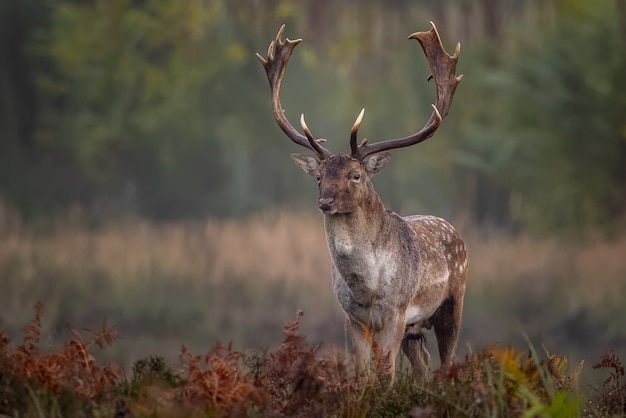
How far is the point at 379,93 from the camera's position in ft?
112

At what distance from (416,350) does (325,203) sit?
5.77ft

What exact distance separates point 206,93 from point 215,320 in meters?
10.6

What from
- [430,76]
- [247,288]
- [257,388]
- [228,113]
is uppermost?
[430,76]

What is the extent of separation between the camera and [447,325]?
34.9 ft

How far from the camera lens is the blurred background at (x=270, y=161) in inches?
839

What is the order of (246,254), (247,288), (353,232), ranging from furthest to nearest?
(246,254) → (247,288) → (353,232)

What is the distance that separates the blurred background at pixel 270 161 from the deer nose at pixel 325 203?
388 inches

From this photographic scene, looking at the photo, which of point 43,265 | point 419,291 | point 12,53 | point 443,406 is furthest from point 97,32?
point 443,406

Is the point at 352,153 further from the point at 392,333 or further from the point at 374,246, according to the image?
the point at 392,333

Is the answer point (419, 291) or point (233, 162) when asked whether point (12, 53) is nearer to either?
point (233, 162)

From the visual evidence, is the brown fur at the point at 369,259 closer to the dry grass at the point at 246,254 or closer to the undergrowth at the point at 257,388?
the undergrowth at the point at 257,388

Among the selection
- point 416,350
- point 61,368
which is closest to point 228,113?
point 416,350

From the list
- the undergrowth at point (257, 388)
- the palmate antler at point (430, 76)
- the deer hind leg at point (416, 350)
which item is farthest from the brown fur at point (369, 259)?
the undergrowth at point (257, 388)

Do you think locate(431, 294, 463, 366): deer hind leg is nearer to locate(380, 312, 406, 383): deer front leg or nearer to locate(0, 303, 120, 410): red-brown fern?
locate(380, 312, 406, 383): deer front leg
